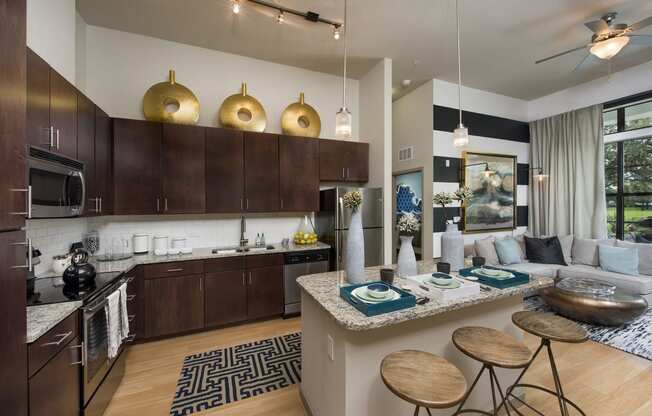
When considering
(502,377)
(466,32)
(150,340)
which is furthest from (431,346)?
(466,32)

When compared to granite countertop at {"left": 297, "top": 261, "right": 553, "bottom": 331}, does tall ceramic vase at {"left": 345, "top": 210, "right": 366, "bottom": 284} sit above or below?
above

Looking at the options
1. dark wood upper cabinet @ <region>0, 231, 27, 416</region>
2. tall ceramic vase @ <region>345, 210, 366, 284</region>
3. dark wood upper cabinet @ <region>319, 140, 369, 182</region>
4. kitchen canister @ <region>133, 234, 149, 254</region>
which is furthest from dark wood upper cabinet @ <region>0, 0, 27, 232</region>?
dark wood upper cabinet @ <region>319, 140, 369, 182</region>

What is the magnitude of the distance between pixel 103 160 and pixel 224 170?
1165mm

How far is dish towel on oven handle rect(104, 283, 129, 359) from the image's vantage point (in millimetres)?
1844

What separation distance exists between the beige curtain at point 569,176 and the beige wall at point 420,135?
8.27ft

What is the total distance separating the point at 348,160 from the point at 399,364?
9.87ft

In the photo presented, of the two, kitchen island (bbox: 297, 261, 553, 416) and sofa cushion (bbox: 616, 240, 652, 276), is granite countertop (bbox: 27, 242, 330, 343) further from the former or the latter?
sofa cushion (bbox: 616, 240, 652, 276)

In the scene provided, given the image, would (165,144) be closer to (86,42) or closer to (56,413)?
(86,42)

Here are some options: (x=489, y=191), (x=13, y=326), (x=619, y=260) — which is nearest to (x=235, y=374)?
(x=13, y=326)

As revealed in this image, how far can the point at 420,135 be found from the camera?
4.34 meters

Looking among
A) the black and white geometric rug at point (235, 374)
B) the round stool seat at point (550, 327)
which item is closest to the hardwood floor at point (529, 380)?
the black and white geometric rug at point (235, 374)

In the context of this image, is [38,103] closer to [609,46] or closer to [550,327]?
[550,327]

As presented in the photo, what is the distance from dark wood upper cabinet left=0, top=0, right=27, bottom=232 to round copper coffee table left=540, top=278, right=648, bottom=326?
464 centimetres

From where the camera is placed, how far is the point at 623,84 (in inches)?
158
